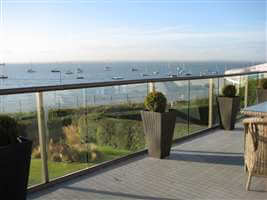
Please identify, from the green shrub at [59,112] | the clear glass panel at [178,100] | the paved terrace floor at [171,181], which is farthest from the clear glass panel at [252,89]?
the green shrub at [59,112]

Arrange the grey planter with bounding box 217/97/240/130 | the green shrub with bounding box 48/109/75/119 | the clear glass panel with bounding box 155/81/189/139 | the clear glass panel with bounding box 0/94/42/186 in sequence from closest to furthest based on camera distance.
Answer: the clear glass panel with bounding box 0/94/42/186
the green shrub with bounding box 48/109/75/119
the clear glass panel with bounding box 155/81/189/139
the grey planter with bounding box 217/97/240/130

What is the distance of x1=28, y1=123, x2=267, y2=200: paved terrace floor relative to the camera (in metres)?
2.77

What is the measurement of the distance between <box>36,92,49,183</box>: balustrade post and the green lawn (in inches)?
1.8

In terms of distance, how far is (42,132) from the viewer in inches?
118

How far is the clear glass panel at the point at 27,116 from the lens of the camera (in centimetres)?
257

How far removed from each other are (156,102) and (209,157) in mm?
1157

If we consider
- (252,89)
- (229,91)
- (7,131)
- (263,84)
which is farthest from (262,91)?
(7,131)

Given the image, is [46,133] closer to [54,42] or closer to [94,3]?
[94,3]

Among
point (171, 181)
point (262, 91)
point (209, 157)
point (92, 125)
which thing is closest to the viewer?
point (171, 181)

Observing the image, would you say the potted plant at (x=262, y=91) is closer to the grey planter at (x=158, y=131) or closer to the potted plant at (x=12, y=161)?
the grey planter at (x=158, y=131)

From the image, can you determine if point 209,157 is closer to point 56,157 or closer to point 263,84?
point 56,157

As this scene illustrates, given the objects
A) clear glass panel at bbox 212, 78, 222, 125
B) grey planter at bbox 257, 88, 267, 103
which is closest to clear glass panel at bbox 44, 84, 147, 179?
clear glass panel at bbox 212, 78, 222, 125

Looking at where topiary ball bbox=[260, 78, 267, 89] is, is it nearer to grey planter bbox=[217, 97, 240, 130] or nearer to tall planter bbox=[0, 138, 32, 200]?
grey planter bbox=[217, 97, 240, 130]

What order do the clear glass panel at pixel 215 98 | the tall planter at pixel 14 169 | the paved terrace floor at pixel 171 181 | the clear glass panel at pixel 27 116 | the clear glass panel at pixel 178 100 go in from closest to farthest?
the tall planter at pixel 14 169, the clear glass panel at pixel 27 116, the paved terrace floor at pixel 171 181, the clear glass panel at pixel 178 100, the clear glass panel at pixel 215 98
